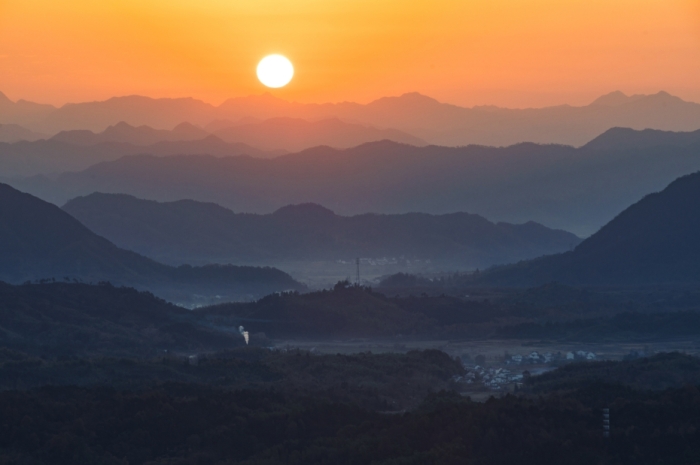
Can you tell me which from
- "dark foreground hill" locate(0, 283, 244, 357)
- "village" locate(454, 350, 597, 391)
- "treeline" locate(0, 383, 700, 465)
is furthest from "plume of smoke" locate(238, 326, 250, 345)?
"treeline" locate(0, 383, 700, 465)

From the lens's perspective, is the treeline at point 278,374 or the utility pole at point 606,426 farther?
the treeline at point 278,374

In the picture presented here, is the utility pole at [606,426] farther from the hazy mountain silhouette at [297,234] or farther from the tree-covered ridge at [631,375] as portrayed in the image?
the hazy mountain silhouette at [297,234]

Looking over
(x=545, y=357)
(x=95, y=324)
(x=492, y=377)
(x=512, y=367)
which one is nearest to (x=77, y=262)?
(x=95, y=324)

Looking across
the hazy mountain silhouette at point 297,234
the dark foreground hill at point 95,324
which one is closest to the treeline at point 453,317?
the dark foreground hill at point 95,324

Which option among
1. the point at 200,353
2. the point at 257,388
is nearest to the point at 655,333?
the point at 200,353

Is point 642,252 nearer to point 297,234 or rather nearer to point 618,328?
point 618,328

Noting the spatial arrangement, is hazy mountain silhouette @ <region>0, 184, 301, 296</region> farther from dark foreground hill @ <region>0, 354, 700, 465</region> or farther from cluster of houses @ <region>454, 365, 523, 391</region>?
dark foreground hill @ <region>0, 354, 700, 465</region>
